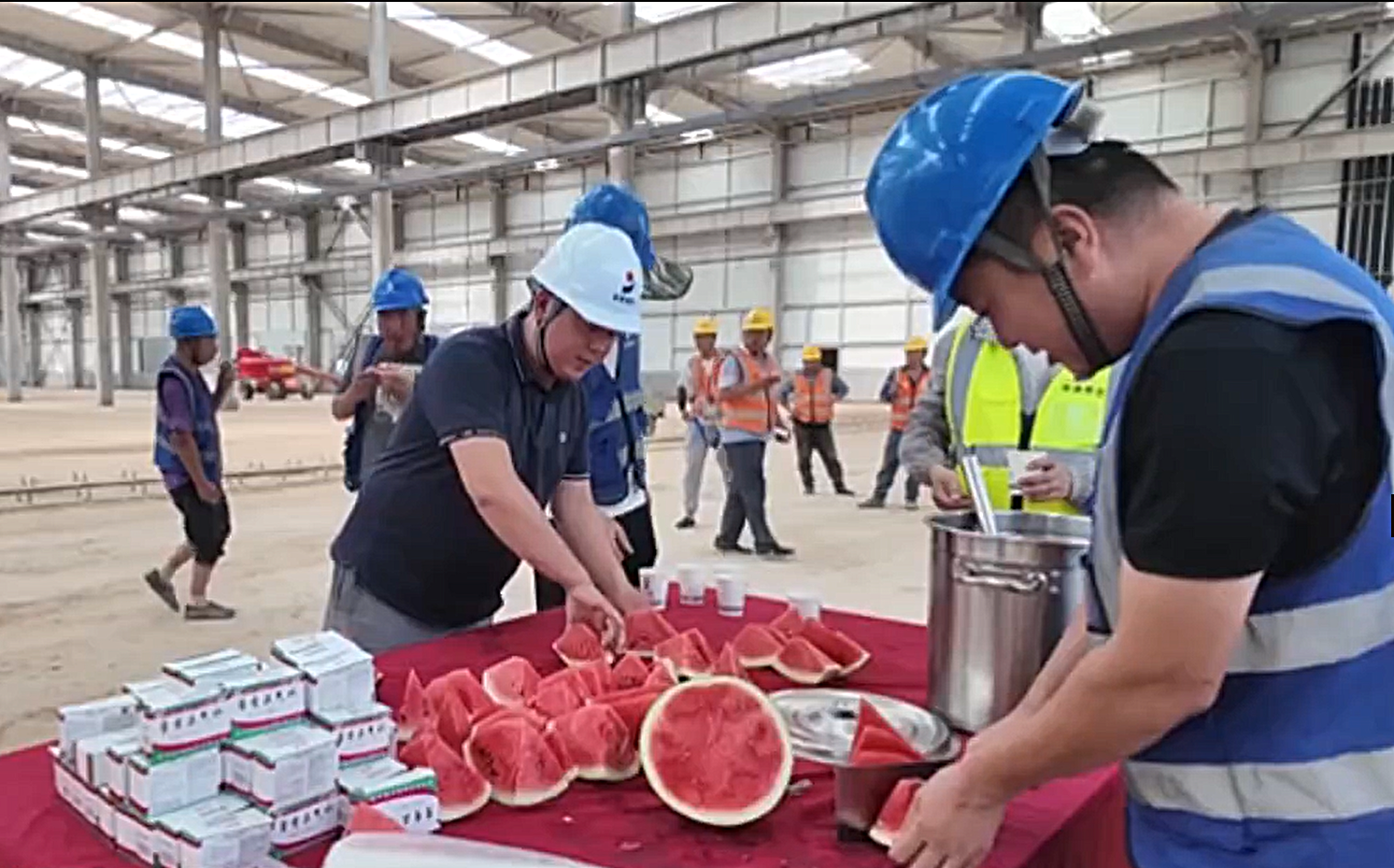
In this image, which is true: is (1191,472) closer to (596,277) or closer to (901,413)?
(596,277)

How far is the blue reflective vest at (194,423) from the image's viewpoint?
175 inches

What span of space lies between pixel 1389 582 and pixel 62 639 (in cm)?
484

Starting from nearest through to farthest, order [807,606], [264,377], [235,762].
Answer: [235,762] → [807,606] → [264,377]

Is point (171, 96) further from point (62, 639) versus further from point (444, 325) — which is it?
point (62, 639)

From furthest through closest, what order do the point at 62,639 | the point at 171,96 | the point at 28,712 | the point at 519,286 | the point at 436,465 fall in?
the point at 519,286 → the point at 171,96 → the point at 62,639 → the point at 28,712 → the point at 436,465

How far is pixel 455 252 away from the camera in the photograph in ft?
78.0

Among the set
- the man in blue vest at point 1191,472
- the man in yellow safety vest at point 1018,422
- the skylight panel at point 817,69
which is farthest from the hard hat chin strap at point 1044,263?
the skylight panel at point 817,69

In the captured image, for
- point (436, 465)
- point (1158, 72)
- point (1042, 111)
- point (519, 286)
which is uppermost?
point (1158, 72)

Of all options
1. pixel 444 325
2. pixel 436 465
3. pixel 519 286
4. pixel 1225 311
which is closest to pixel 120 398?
pixel 444 325

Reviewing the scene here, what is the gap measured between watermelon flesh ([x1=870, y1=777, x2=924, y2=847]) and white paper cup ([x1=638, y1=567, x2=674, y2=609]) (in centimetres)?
112

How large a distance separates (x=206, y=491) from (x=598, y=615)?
3.39m

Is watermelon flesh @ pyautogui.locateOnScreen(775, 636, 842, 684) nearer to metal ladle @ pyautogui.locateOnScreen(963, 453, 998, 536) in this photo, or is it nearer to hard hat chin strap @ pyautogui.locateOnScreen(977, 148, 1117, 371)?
metal ladle @ pyautogui.locateOnScreen(963, 453, 998, 536)

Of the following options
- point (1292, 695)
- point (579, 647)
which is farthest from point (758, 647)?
point (1292, 695)

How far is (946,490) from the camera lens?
2502 millimetres
